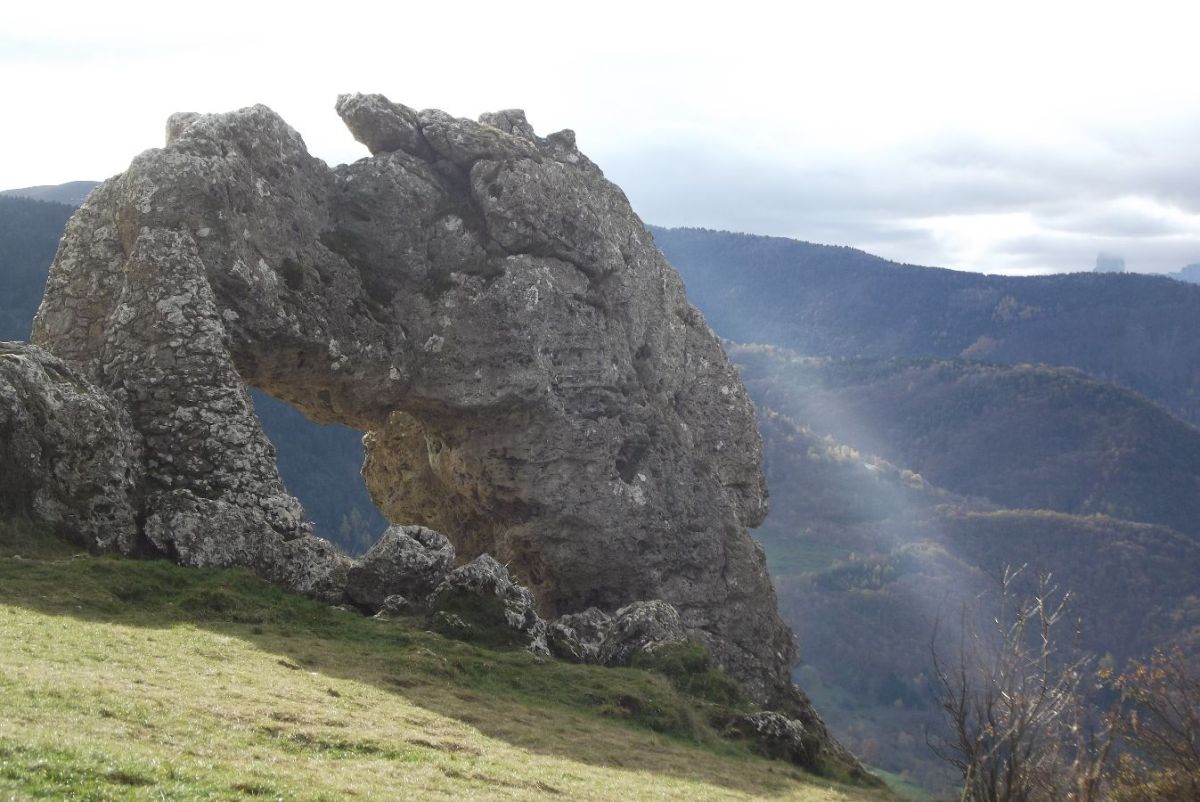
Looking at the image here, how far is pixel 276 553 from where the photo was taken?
29.1 meters

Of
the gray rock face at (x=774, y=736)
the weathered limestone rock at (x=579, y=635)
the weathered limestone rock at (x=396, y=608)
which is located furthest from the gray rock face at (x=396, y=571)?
the gray rock face at (x=774, y=736)

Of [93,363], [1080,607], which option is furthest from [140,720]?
[1080,607]

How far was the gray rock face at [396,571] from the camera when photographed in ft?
97.5

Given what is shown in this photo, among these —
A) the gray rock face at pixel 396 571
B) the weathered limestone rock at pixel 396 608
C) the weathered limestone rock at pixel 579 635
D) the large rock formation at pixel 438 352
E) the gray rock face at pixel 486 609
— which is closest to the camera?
the gray rock face at pixel 486 609

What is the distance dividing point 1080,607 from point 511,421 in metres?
148

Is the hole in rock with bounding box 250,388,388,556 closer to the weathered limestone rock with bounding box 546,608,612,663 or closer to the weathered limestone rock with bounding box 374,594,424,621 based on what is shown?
the weathered limestone rock with bounding box 546,608,612,663

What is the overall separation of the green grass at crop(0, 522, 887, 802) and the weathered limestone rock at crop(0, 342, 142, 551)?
898 millimetres

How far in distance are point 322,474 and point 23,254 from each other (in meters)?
49.2

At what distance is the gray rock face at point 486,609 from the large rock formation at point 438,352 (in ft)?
9.48

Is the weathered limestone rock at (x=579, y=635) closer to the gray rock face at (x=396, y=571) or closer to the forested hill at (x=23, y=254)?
the gray rock face at (x=396, y=571)

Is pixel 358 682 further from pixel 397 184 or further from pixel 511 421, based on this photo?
pixel 397 184

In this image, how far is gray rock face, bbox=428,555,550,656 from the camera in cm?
2872

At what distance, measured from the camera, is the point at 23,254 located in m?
163

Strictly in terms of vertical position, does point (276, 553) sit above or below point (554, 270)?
below
